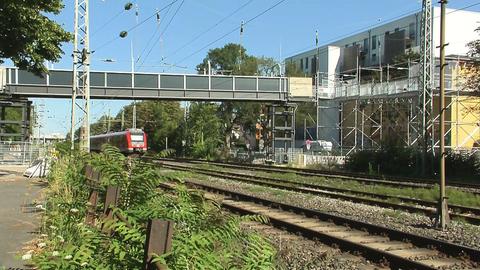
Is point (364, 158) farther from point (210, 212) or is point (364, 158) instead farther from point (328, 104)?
point (210, 212)

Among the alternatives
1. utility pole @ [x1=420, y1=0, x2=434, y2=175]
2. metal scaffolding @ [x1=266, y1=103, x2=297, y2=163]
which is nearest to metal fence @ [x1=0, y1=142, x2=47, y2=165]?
metal scaffolding @ [x1=266, y1=103, x2=297, y2=163]

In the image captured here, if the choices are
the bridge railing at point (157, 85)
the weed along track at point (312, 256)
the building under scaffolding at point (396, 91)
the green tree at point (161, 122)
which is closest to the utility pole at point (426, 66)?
the building under scaffolding at point (396, 91)

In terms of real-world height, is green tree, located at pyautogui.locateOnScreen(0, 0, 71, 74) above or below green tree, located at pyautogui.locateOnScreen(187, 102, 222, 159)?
above

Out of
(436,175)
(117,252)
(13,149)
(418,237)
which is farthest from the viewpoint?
(13,149)

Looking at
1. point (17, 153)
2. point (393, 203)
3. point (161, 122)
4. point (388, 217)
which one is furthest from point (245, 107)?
point (388, 217)

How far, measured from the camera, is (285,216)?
566 inches

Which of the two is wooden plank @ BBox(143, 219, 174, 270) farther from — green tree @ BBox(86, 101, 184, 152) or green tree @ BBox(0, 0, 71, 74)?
green tree @ BBox(86, 101, 184, 152)

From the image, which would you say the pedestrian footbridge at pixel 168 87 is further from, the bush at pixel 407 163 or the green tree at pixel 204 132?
the bush at pixel 407 163

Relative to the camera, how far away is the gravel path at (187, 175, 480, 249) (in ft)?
37.3

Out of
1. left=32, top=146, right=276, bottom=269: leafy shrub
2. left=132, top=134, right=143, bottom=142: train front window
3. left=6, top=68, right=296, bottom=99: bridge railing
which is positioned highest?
left=6, top=68, right=296, bottom=99: bridge railing

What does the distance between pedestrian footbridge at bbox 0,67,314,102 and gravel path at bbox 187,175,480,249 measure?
105 feet

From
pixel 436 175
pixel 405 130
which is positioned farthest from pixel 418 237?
pixel 405 130

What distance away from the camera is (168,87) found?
170 ft

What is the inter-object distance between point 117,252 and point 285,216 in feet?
36.0
